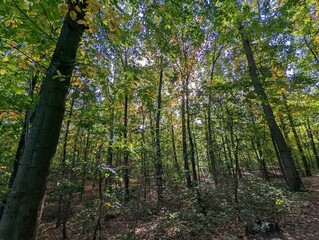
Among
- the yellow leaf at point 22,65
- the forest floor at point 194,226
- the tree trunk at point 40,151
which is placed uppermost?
the yellow leaf at point 22,65

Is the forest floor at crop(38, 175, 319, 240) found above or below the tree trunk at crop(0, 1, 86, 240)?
below

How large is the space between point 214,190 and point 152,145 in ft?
11.0

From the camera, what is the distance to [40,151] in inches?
51.1

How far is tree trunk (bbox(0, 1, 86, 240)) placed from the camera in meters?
1.18

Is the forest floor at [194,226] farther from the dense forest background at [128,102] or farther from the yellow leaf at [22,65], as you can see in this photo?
the yellow leaf at [22,65]

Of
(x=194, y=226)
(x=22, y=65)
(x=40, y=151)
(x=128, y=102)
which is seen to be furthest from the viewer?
(x=194, y=226)

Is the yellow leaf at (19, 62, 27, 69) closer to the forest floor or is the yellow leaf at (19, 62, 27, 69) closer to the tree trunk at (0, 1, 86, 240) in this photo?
the tree trunk at (0, 1, 86, 240)

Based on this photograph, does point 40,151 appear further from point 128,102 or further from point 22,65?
point 128,102

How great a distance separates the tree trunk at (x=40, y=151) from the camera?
1180mm

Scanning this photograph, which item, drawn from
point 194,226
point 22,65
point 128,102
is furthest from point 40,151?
point 194,226

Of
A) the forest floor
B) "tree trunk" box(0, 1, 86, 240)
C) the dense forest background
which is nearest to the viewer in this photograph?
"tree trunk" box(0, 1, 86, 240)

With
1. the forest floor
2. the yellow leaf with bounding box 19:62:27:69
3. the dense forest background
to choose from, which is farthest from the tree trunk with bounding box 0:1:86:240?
the forest floor

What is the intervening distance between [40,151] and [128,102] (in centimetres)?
419

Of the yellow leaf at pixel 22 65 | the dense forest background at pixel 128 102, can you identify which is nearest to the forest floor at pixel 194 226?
Result: the dense forest background at pixel 128 102
